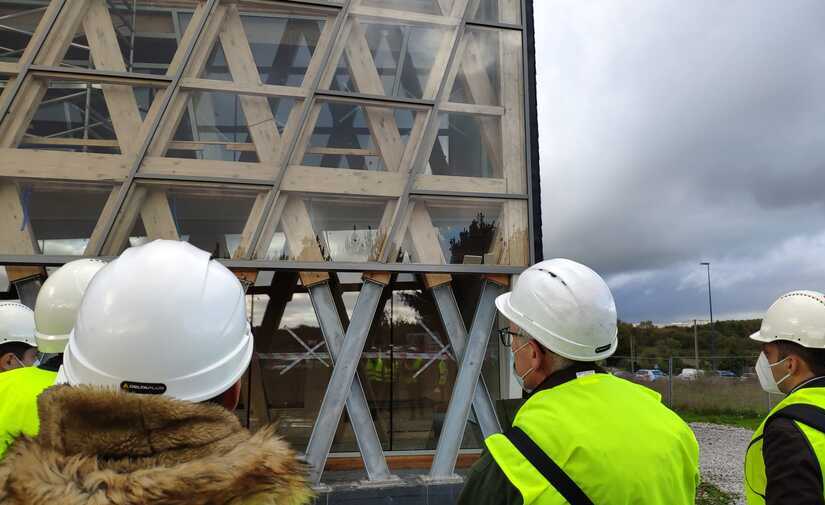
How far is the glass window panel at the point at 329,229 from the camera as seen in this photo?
24.2 ft

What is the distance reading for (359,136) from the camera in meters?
7.85

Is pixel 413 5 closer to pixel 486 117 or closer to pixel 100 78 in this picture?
pixel 486 117

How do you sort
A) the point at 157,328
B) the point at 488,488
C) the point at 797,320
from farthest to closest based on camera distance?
1. the point at 797,320
2. the point at 488,488
3. the point at 157,328

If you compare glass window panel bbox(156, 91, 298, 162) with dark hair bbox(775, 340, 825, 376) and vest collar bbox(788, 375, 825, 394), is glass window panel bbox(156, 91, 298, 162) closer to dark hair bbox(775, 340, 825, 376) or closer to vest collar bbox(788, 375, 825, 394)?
dark hair bbox(775, 340, 825, 376)

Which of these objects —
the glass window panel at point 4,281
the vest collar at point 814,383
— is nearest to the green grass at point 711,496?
the vest collar at point 814,383

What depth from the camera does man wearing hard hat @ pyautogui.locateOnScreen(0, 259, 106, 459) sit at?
2.61 metres

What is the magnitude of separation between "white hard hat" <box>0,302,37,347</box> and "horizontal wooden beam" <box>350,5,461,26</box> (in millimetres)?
A: 5734

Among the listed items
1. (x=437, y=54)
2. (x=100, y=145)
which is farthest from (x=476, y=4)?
(x=100, y=145)

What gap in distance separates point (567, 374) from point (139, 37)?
7.58m

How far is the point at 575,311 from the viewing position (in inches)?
84.2

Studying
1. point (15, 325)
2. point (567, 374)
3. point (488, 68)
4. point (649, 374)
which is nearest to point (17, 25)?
point (15, 325)

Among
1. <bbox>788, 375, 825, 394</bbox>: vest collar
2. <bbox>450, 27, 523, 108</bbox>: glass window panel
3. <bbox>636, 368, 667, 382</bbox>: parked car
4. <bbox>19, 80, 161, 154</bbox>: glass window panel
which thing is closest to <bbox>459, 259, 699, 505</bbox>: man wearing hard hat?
<bbox>788, 375, 825, 394</bbox>: vest collar

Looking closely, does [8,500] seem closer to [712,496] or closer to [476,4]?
[476,4]

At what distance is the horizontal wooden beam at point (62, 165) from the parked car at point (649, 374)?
20.7m
